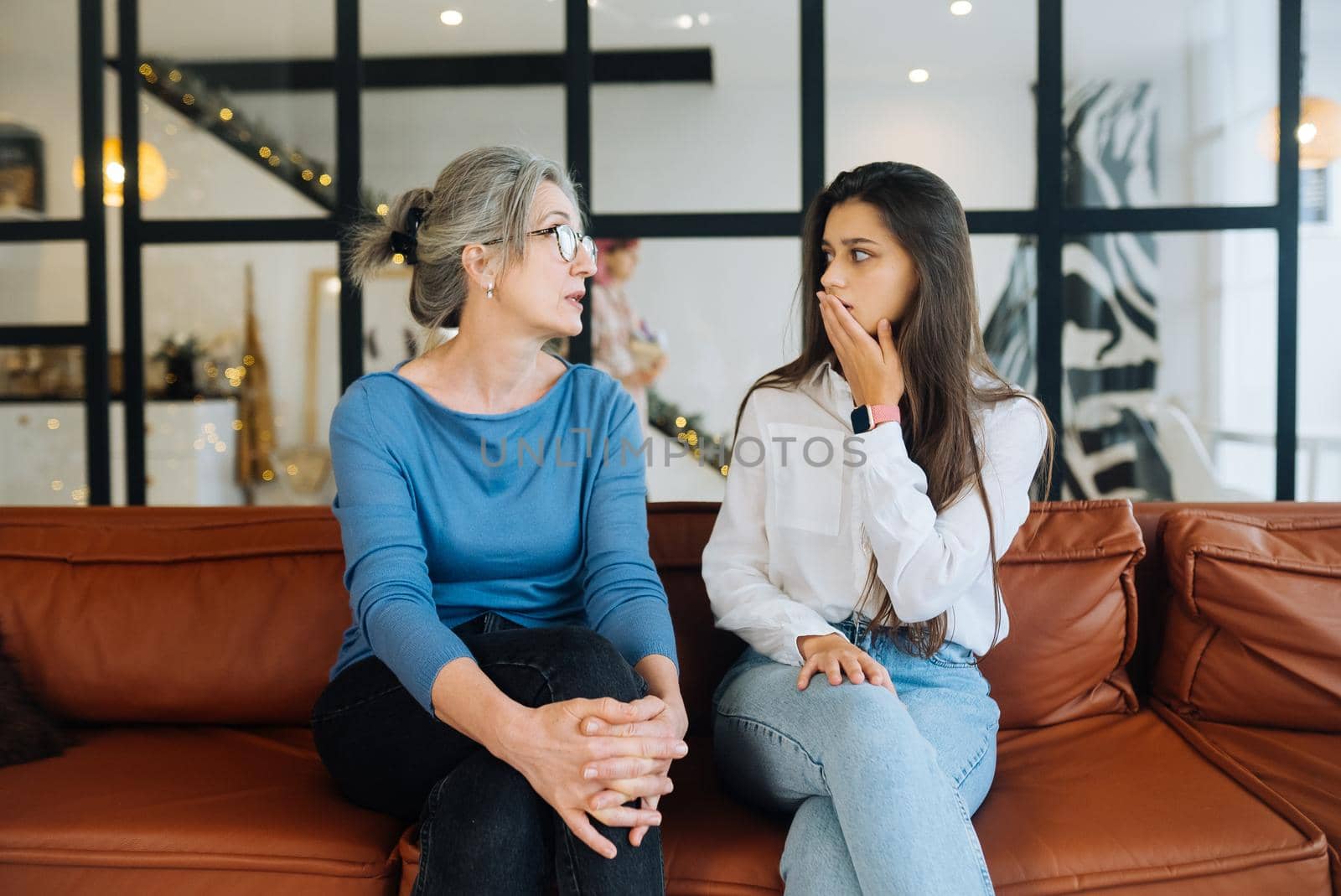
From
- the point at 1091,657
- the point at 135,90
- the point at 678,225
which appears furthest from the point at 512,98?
the point at 1091,657

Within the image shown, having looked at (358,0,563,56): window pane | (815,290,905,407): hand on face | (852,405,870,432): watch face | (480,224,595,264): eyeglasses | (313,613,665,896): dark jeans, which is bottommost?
(313,613,665,896): dark jeans

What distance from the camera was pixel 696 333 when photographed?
3.10 m

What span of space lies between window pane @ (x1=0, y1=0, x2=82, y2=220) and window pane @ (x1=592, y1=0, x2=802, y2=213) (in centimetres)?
169

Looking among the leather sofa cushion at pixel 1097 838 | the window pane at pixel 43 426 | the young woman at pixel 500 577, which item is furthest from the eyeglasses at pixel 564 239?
the window pane at pixel 43 426

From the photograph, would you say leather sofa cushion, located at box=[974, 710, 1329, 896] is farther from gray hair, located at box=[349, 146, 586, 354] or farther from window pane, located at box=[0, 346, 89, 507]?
window pane, located at box=[0, 346, 89, 507]

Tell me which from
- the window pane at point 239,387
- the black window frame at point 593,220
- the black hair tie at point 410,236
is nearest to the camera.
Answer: the black hair tie at point 410,236

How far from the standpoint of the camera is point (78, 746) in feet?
5.78

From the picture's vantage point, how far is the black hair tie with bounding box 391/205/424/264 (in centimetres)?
174

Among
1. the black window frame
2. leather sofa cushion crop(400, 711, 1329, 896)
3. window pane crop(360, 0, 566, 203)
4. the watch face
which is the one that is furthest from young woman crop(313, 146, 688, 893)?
window pane crop(360, 0, 566, 203)

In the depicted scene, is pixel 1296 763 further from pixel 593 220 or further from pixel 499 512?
pixel 593 220

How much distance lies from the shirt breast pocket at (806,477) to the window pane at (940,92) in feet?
4.70

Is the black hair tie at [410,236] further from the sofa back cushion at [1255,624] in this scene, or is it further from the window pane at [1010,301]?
the window pane at [1010,301]

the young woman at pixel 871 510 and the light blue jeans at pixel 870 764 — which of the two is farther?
the young woman at pixel 871 510

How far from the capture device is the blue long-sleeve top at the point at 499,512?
153 cm
